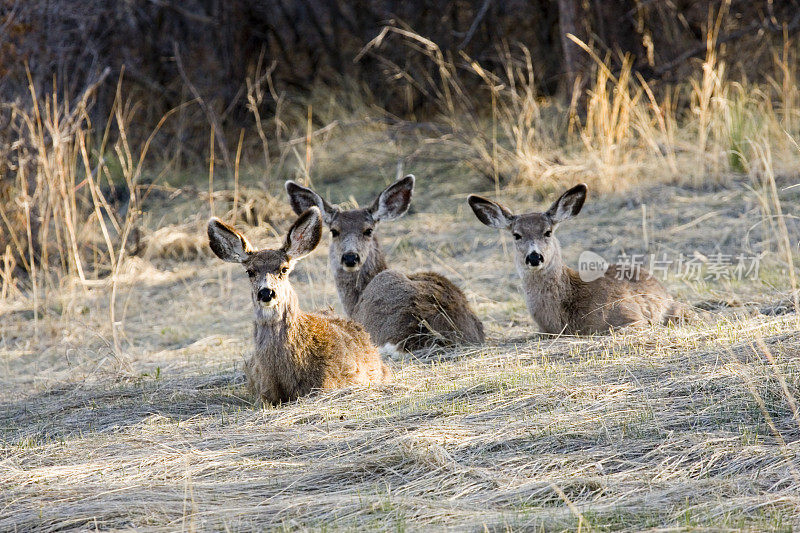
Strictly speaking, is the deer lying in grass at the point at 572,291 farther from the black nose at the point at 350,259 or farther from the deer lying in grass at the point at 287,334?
the deer lying in grass at the point at 287,334

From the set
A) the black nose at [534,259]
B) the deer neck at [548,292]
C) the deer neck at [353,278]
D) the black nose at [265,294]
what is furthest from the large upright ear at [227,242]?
the deer neck at [548,292]

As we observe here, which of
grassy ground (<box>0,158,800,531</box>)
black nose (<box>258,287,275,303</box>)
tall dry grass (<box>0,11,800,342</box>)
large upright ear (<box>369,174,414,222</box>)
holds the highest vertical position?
tall dry grass (<box>0,11,800,342</box>)

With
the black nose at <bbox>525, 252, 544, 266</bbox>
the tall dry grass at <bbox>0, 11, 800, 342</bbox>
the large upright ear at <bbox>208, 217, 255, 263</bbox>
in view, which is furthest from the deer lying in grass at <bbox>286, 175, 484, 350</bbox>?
the large upright ear at <bbox>208, 217, 255, 263</bbox>

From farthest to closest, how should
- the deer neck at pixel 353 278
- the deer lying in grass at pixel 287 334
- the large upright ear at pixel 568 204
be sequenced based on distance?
the deer neck at pixel 353 278 → the large upright ear at pixel 568 204 → the deer lying in grass at pixel 287 334

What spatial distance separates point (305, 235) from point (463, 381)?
1280mm

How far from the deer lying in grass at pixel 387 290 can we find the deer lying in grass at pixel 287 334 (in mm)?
1230

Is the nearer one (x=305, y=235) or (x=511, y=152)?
(x=305, y=235)

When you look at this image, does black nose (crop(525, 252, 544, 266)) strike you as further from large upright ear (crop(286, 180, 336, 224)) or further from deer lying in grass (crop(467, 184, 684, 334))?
large upright ear (crop(286, 180, 336, 224))

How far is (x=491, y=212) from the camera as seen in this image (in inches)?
328

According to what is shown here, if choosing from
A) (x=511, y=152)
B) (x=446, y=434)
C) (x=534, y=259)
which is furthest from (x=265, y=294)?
(x=511, y=152)

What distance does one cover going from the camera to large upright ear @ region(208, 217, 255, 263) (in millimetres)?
6188

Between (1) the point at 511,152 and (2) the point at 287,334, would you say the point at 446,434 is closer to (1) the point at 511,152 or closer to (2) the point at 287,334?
(2) the point at 287,334

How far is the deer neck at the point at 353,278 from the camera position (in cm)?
845

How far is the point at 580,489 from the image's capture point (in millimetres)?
4070
